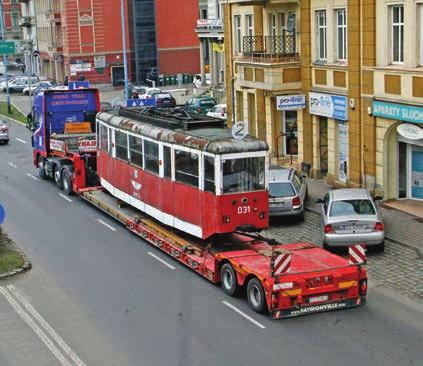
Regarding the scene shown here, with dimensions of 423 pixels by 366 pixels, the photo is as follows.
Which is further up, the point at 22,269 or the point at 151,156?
the point at 151,156

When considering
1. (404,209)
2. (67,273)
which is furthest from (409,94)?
(67,273)

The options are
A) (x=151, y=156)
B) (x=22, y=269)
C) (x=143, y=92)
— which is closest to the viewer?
(x=22, y=269)

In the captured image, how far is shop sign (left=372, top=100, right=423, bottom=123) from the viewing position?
2375 cm

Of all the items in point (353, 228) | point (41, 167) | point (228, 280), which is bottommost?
point (228, 280)

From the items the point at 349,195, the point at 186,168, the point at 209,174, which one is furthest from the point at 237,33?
the point at 209,174

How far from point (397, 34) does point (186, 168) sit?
348 inches

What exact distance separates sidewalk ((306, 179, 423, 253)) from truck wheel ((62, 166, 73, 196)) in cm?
814

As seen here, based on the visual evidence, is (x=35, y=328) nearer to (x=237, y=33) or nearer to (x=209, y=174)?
(x=209, y=174)

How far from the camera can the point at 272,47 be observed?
3312cm

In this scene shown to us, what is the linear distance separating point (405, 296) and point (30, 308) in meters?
7.26

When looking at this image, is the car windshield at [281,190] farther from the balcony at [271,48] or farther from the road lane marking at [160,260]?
the balcony at [271,48]

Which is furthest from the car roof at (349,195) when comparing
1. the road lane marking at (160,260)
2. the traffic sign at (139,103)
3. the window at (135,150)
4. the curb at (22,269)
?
the traffic sign at (139,103)

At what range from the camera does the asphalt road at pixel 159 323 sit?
13.8 metres

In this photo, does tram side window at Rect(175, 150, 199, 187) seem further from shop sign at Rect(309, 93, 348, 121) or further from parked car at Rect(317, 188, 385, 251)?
shop sign at Rect(309, 93, 348, 121)
